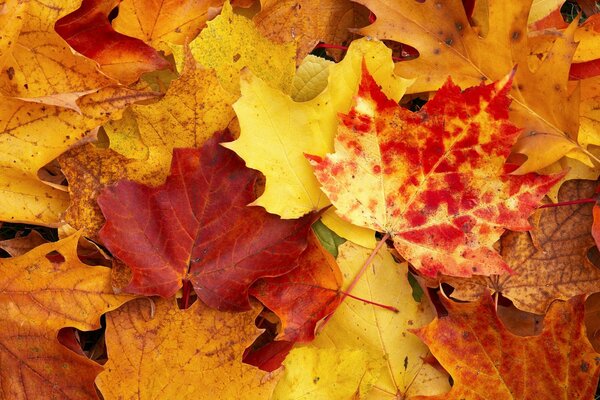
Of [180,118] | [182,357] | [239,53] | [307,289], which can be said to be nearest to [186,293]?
[182,357]

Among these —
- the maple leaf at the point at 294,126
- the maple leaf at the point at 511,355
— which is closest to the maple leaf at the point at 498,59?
the maple leaf at the point at 294,126

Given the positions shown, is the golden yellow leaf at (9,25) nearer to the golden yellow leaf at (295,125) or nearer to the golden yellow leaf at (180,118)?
the golden yellow leaf at (180,118)

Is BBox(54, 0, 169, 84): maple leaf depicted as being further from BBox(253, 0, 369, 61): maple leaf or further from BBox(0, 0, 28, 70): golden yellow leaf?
BBox(253, 0, 369, 61): maple leaf

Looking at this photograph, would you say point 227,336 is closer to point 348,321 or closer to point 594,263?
point 348,321

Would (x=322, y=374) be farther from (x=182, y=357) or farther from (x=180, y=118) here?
(x=180, y=118)

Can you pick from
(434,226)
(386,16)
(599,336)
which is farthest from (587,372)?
(386,16)
